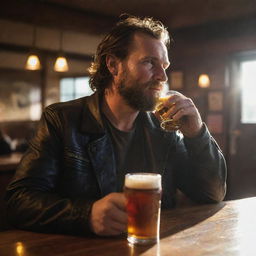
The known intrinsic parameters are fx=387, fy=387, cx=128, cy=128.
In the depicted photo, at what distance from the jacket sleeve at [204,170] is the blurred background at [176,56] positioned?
330 centimetres

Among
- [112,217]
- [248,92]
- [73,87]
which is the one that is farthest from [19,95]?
[112,217]

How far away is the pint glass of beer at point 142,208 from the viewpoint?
1068mm

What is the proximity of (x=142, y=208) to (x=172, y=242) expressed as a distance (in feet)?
0.45

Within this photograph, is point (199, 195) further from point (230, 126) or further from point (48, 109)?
point (230, 126)

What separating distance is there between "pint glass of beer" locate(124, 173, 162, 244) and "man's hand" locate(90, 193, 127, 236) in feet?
0.13

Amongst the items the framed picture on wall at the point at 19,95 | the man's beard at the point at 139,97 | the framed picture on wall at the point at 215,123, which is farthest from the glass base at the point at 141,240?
the framed picture on wall at the point at 19,95

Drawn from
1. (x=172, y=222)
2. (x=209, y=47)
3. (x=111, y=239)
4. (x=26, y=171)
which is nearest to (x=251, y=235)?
(x=172, y=222)

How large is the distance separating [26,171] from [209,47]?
5.25 m

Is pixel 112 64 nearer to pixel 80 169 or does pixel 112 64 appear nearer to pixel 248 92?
pixel 80 169

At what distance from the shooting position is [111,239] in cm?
112

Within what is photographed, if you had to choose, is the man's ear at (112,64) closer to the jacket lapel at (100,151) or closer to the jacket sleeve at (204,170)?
the jacket lapel at (100,151)

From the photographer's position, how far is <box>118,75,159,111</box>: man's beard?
1.86m

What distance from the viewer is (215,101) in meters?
6.15

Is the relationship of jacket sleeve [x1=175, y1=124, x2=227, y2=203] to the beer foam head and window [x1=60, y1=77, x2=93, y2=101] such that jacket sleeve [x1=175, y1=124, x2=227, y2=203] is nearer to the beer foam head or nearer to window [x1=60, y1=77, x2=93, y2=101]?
the beer foam head
